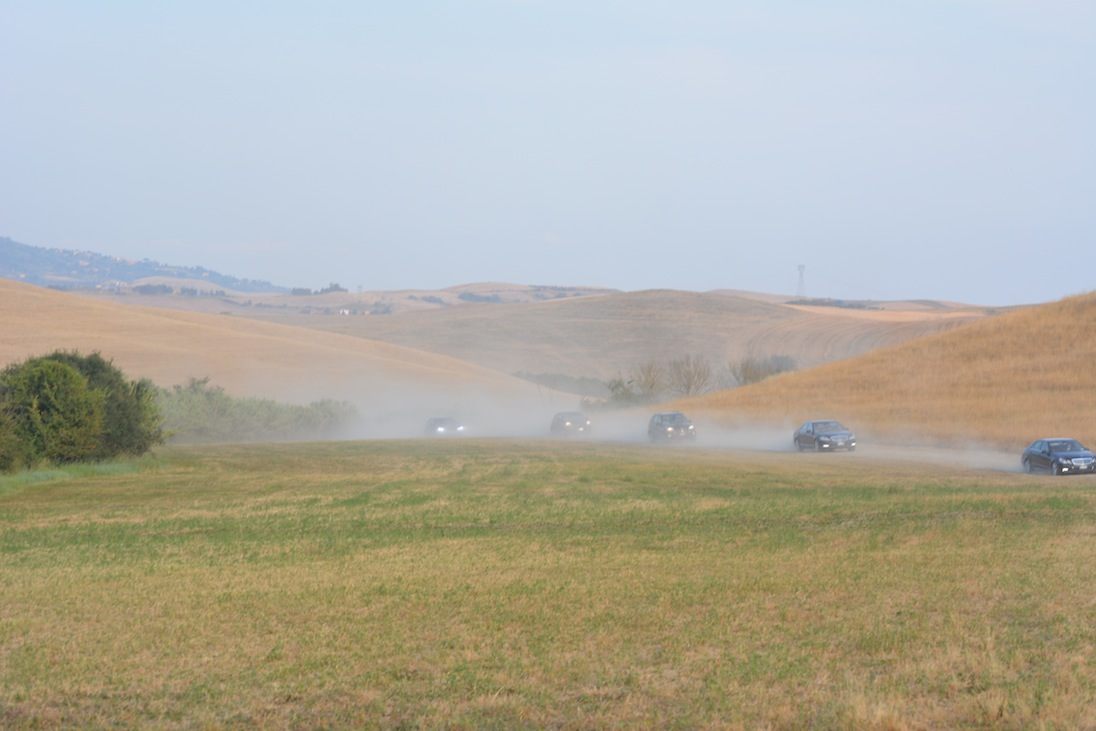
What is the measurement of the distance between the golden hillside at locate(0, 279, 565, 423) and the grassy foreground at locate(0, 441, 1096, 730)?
6067cm

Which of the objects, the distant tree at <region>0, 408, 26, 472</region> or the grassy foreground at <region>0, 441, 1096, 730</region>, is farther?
the distant tree at <region>0, 408, 26, 472</region>

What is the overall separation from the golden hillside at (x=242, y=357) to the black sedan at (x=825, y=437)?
4141cm

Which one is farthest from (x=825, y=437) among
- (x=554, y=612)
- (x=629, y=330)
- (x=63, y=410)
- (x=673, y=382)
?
(x=629, y=330)

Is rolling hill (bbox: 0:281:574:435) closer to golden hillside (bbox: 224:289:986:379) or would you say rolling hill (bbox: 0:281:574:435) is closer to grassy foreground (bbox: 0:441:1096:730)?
golden hillside (bbox: 224:289:986:379)

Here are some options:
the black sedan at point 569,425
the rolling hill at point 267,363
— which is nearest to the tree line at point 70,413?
the black sedan at point 569,425

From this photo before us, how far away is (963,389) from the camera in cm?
6725

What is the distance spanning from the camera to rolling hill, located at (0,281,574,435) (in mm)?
83812

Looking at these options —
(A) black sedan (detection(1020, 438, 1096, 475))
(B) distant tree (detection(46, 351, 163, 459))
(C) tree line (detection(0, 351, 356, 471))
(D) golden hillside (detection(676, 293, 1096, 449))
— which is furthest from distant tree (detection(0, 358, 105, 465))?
(D) golden hillside (detection(676, 293, 1096, 449))

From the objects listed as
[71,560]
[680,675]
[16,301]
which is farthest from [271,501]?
[16,301]

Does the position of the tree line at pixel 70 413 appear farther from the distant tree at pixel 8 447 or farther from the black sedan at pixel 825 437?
the black sedan at pixel 825 437

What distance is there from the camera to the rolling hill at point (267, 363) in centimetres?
8381

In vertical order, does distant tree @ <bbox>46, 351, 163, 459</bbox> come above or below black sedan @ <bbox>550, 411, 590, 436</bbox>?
above

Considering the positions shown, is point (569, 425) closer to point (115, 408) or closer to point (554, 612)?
point (115, 408)

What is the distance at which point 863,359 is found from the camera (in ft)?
273
